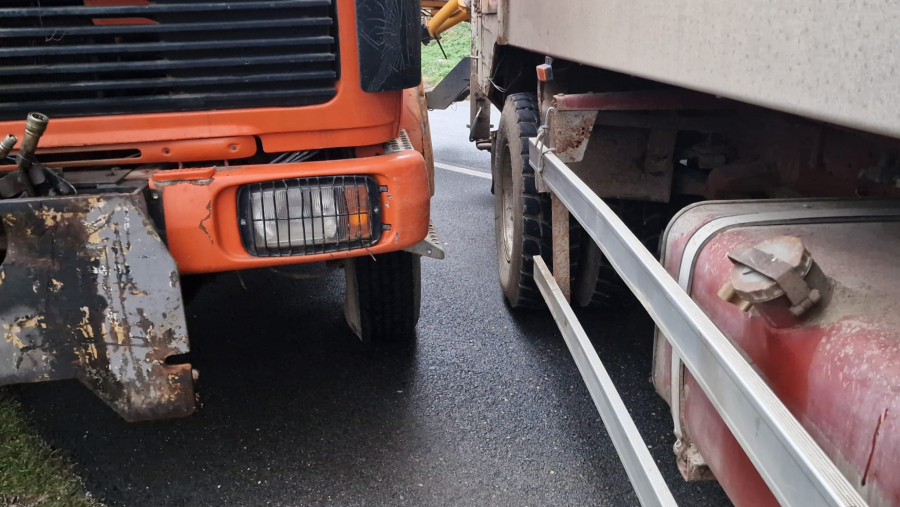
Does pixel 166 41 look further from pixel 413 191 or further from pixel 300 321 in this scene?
pixel 300 321

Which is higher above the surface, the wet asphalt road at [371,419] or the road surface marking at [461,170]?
the road surface marking at [461,170]

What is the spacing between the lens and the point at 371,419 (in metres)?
2.58

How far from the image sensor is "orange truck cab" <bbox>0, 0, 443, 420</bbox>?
5.63 feet

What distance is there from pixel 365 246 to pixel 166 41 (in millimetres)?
837

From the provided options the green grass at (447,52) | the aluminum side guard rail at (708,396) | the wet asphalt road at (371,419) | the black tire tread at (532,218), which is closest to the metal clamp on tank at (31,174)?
the wet asphalt road at (371,419)

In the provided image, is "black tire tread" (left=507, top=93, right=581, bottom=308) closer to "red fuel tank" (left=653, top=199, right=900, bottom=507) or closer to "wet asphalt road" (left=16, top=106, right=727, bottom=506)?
"wet asphalt road" (left=16, top=106, right=727, bottom=506)

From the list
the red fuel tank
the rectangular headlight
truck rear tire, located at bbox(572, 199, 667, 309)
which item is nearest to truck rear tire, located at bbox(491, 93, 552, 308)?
truck rear tire, located at bbox(572, 199, 667, 309)

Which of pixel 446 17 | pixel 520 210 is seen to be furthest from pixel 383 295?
pixel 446 17

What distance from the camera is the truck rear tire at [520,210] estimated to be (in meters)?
2.89

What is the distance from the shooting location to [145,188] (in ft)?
5.84

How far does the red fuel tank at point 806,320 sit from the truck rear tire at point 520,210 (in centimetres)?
Answer: 150

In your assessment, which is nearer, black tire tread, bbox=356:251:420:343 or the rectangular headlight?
the rectangular headlight

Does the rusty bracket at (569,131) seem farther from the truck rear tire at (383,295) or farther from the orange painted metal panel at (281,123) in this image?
the truck rear tire at (383,295)

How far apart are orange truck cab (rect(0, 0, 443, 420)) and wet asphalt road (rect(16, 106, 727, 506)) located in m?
0.55
